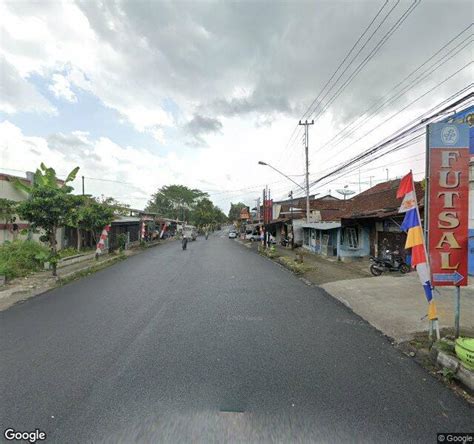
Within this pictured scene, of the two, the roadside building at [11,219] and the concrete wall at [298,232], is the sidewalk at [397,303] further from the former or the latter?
the concrete wall at [298,232]

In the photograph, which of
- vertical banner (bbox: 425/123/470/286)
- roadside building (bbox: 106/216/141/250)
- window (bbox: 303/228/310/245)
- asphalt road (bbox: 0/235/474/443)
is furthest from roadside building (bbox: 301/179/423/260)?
roadside building (bbox: 106/216/141/250)

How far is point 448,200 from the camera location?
4676 mm

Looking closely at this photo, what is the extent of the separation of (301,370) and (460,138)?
476 centimetres

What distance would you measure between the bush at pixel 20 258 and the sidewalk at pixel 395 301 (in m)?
12.0

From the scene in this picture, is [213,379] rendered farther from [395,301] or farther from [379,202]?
[379,202]

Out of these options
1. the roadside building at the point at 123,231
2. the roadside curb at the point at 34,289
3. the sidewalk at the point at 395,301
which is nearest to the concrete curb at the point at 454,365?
the sidewalk at the point at 395,301

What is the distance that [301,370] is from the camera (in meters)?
3.84

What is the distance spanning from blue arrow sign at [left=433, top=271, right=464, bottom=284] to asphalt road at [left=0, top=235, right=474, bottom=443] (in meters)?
1.48

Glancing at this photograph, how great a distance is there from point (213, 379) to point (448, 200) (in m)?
4.88

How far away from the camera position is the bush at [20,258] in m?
10.6

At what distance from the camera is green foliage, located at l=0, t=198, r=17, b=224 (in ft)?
43.8

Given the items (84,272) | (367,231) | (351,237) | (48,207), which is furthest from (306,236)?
(48,207)

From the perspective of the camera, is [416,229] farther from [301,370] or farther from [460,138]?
[301,370]
